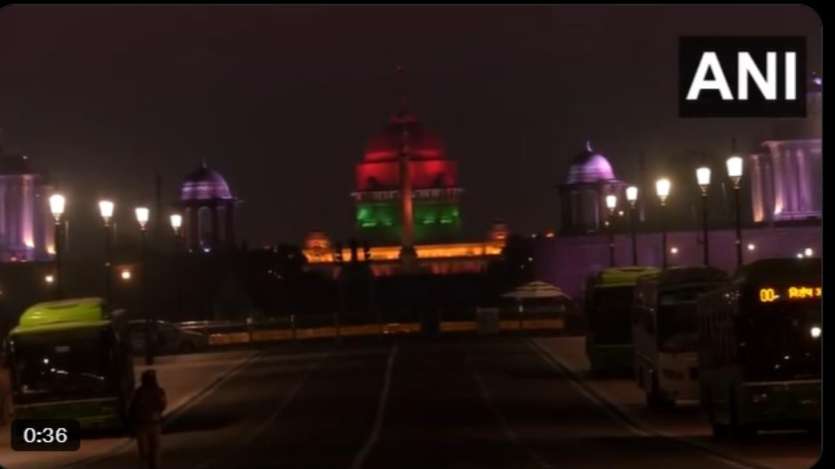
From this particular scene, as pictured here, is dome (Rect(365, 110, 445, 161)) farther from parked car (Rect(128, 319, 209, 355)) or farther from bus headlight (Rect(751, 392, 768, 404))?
bus headlight (Rect(751, 392, 768, 404))

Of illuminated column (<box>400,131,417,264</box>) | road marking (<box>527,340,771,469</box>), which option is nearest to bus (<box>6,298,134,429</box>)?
road marking (<box>527,340,771,469</box>)

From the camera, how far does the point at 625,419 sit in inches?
1473

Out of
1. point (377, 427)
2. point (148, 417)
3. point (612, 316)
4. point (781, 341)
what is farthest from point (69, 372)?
point (612, 316)

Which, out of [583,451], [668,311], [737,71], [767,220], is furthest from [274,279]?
[737,71]

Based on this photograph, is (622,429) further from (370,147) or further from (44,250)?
(370,147)

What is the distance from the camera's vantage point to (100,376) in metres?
34.7

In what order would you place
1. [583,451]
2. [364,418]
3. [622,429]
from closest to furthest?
[583,451], [622,429], [364,418]

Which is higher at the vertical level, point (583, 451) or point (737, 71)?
point (737, 71)

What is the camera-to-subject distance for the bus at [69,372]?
34156mm

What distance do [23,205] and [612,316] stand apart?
3731 inches

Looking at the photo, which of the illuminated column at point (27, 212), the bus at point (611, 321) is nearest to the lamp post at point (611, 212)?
the bus at point (611, 321)

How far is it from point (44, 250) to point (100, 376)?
10449cm

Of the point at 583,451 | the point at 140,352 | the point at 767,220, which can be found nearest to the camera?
the point at 583,451

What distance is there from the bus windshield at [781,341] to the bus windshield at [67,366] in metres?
11.9
